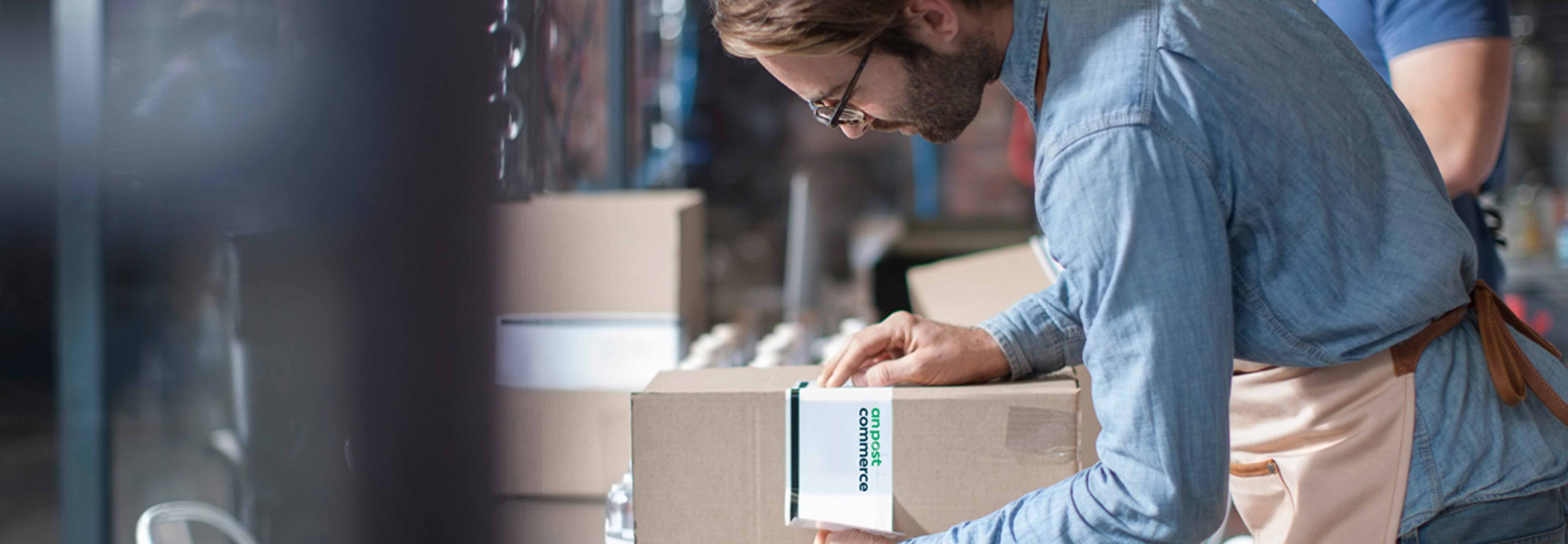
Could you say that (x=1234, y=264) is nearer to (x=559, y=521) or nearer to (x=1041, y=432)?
(x=1041, y=432)

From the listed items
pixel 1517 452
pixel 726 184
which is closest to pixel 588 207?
pixel 1517 452

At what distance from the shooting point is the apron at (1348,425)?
79 centimetres

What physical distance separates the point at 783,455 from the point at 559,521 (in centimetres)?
54

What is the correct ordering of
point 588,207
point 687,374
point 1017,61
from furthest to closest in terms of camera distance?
point 588,207 → point 687,374 → point 1017,61

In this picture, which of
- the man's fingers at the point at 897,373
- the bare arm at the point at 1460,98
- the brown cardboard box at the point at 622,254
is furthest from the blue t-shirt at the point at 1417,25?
the brown cardboard box at the point at 622,254

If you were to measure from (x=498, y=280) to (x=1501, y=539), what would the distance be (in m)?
0.80

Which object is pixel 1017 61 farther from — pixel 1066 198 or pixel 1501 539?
pixel 1501 539

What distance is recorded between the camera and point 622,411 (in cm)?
149

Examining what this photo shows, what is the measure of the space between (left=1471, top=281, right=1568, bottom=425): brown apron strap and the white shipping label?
0.48 metres

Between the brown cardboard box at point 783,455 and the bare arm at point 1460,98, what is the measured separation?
0.67 m

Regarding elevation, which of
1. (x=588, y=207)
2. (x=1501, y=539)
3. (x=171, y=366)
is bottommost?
(x=171, y=366)

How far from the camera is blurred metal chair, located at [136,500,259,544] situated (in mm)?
1250

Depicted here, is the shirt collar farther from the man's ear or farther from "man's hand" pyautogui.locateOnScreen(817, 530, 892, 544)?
"man's hand" pyautogui.locateOnScreen(817, 530, 892, 544)

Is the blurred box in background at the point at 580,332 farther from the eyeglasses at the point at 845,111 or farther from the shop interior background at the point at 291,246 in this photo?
the eyeglasses at the point at 845,111
